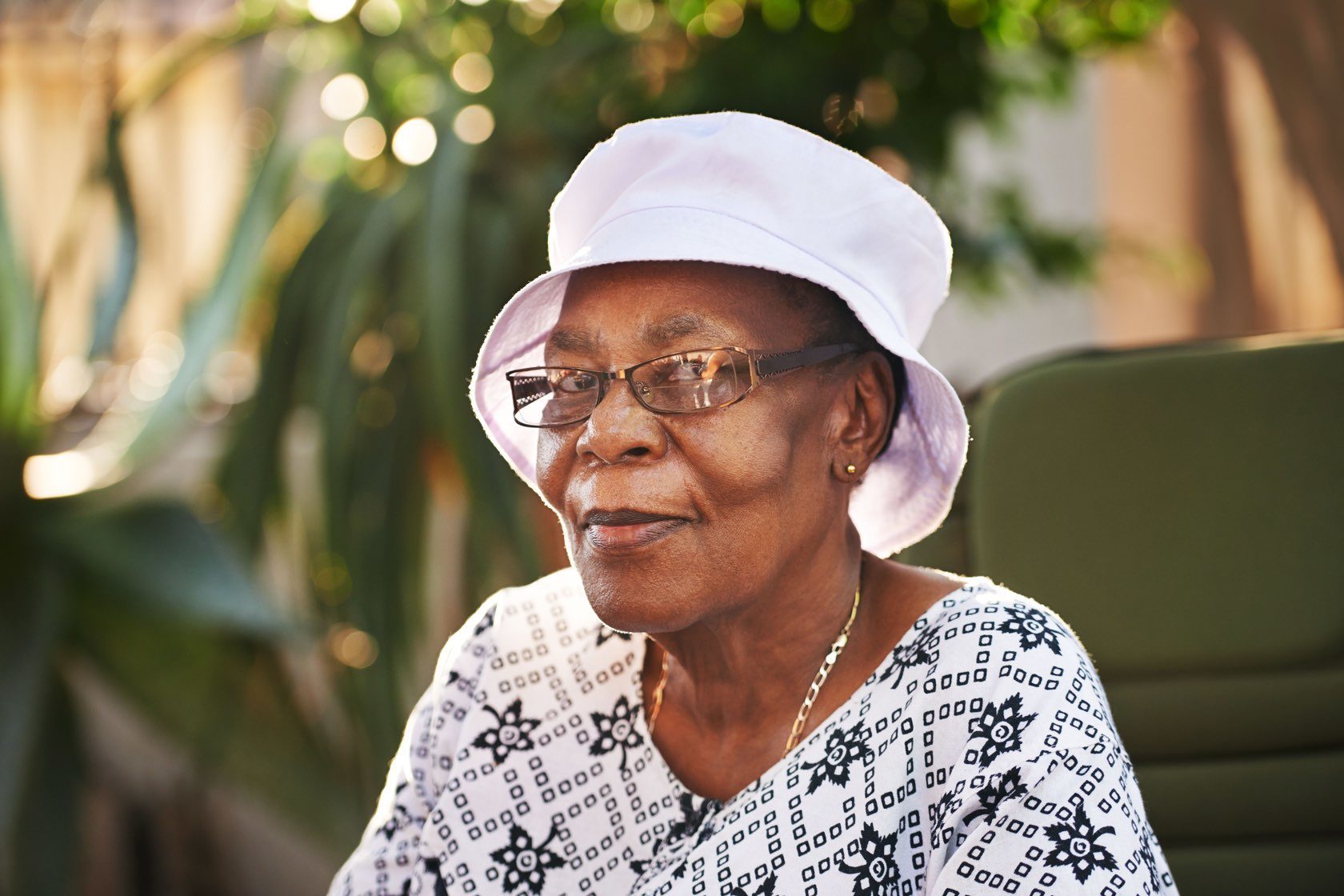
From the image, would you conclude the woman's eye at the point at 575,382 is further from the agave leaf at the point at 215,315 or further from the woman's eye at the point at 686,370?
the agave leaf at the point at 215,315

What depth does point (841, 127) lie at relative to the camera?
88.3 inches

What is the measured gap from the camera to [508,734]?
53.6 inches

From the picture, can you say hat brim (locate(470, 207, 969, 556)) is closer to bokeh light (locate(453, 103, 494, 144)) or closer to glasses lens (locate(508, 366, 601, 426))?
glasses lens (locate(508, 366, 601, 426))

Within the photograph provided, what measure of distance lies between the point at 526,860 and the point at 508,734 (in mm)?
121

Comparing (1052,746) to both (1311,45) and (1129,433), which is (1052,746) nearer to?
(1129,433)

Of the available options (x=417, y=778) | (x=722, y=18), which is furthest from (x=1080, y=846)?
(x=722, y=18)

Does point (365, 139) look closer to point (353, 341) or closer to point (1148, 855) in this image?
point (353, 341)

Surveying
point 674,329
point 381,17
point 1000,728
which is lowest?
point 1000,728

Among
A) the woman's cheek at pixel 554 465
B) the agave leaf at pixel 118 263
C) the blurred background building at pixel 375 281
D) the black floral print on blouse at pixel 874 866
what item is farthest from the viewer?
the agave leaf at pixel 118 263

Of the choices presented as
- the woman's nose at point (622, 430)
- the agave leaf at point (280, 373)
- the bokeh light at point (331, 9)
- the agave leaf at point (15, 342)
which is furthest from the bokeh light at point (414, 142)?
the woman's nose at point (622, 430)

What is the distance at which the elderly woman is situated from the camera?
1.07 metres

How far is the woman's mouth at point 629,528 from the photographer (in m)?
1.13

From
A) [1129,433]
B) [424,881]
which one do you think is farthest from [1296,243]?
[424,881]

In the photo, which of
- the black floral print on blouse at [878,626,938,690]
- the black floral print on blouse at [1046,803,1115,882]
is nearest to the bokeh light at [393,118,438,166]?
the black floral print on blouse at [878,626,938,690]
